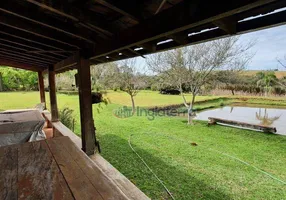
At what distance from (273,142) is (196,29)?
5.68m

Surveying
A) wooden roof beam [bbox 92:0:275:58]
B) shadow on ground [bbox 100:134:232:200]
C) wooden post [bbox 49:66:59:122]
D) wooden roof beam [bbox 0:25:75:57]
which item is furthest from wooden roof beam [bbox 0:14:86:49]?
wooden post [bbox 49:66:59:122]

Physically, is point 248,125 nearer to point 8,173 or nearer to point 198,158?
point 198,158

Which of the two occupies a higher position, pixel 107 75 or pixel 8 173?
pixel 107 75

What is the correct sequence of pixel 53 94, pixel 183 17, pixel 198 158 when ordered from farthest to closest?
pixel 53 94 → pixel 198 158 → pixel 183 17

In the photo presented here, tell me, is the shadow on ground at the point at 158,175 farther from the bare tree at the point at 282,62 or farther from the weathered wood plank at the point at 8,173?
the bare tree at the point at 282,62

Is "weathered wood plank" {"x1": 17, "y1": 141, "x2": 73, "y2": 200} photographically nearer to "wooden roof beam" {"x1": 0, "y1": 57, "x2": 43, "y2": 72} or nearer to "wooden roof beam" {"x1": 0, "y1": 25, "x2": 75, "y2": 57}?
"wooden roof beam" {"x1": 0, "y1": 25, "x2": 75, "y2": 57}

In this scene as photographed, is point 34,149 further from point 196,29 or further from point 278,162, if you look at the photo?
point 278,162

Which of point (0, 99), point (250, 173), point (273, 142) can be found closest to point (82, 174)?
point (250, 173)

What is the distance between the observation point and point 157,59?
8.70 m

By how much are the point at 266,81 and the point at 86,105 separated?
35.3ft

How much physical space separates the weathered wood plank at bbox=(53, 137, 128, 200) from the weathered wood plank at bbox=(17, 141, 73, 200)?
6.3 inches

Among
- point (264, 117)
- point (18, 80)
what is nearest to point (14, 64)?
point (18, 80)

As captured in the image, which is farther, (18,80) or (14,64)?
(18,80)

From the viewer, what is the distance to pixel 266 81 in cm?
1048
